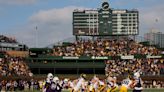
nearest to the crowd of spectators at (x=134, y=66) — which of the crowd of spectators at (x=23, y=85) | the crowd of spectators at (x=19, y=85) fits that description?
the crowd of spectators at (x=23, y=85)

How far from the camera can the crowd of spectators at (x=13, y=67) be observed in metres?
75.2

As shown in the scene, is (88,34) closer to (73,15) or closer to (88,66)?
(73,15)

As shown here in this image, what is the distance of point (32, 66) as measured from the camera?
8488cm

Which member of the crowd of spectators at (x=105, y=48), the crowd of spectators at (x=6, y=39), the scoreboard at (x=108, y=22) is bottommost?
the crowd of spectators at (x=105, y=48)

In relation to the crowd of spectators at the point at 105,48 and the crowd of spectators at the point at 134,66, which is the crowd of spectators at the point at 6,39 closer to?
the crowd of spectators at the point at 105,48

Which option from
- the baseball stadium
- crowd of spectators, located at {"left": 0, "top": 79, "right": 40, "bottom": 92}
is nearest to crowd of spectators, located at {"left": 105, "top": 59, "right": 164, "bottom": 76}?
the baseball stadium

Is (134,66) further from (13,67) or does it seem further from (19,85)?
(19,85)

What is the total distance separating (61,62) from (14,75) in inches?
557

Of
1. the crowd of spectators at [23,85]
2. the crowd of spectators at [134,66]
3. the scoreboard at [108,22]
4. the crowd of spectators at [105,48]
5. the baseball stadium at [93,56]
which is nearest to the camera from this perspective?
the crowd of spectators at [23,85]

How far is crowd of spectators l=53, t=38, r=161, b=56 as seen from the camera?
87.3 meters

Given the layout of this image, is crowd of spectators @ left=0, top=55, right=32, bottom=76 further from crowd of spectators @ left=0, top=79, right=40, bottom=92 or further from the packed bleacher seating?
crowd of spectators @ left=0, top=79, right=40, bottom=92

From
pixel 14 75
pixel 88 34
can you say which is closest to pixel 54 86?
pixel 14 75

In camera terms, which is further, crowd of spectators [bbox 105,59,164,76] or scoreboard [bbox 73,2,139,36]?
scoreboard [bbox 73,2,139,36]

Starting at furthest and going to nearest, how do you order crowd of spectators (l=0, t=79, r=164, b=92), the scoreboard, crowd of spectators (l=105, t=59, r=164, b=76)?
the scoreboard < crowd of spectators (l=105, t=59, r=164, b=76) < crowd of spectators (l=0, t=79, r=164, b=92)
